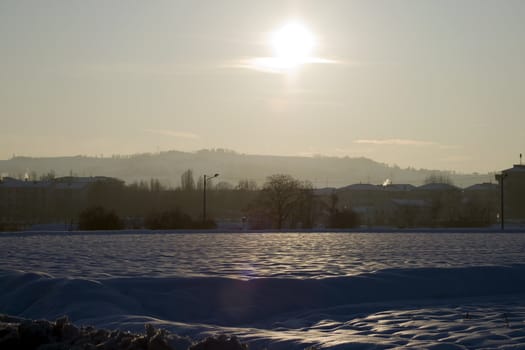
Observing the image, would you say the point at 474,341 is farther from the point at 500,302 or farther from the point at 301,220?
the point at 301,220

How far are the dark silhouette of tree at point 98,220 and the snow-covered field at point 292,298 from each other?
113 feet

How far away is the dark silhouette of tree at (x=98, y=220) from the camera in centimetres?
5566

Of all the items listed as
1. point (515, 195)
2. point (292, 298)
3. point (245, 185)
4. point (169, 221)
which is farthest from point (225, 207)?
point (292, 298)

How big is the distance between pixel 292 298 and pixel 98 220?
4341cm

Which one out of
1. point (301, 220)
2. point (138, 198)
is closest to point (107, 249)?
point (301, 220)

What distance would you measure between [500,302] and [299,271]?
518cm

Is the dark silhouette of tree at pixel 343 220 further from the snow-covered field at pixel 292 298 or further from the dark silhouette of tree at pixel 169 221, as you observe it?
the snow-covered field at pixel 292 298

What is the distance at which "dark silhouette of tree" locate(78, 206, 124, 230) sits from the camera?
5566 centimetres

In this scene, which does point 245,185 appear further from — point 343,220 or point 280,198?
point 343,220

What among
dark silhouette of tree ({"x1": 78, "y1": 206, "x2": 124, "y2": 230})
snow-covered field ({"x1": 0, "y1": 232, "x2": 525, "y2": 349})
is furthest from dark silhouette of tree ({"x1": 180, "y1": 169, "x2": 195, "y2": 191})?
snow-covered field ({"x1": 0, "y1": 232, "x2": 525, "y2": 349})

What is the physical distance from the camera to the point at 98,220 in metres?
55.8

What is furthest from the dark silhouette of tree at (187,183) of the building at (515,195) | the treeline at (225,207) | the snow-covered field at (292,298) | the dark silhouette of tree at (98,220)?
the snow-covered field at (292,298)

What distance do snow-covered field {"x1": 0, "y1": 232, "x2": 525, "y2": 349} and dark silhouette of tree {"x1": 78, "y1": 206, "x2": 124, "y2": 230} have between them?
1352 inches

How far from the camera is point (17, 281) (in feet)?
49.8
